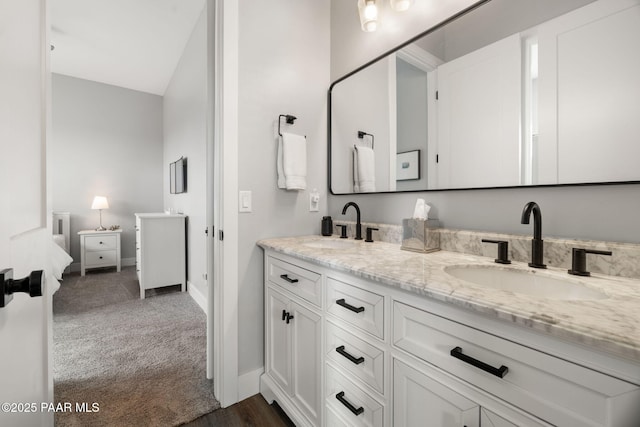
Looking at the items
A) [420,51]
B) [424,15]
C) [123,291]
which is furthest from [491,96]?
[123,291]

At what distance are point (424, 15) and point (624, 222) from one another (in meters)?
1.21

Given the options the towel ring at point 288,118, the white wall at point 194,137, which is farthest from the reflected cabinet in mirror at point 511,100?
the white wall at point 194,137

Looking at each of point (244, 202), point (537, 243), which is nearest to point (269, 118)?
point (244, 202)

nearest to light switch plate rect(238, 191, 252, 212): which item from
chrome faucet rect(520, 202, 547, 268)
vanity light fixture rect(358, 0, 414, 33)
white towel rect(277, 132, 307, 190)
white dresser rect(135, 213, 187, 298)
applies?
white towel rect(277, 132, 307, 190)

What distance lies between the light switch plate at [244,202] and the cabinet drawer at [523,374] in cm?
105

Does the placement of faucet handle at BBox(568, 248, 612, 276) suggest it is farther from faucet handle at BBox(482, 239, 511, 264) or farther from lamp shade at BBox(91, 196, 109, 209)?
lamp shade at BBox(91, 196, 109, 209)

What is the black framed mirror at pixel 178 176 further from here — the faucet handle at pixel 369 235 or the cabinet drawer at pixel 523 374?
the cabinet drawer at pixel 523 374

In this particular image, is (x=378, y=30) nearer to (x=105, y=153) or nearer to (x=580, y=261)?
(x=580, y=261)

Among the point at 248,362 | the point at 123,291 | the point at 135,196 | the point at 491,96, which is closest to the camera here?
the point at 491,96

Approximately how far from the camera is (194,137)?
10.2 ft

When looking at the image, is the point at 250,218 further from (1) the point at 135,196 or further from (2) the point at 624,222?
(1) the point at 135,196

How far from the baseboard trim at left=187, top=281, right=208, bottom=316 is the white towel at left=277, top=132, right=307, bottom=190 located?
1.78 metres

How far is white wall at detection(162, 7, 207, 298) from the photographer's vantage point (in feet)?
9.28

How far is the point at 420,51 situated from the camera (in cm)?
140
